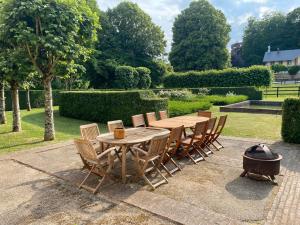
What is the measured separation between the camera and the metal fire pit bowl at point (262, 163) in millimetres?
4859

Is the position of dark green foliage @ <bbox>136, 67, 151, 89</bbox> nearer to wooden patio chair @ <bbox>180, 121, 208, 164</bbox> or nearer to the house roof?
wooden patio chair @ <bbox>180, 121, 208, 164</bbox>

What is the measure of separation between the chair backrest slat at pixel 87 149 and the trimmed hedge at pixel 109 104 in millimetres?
6956

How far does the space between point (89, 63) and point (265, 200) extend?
3300 centimetres

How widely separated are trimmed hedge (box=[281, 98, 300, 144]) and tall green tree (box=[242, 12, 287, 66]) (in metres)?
65.2

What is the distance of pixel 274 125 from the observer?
36.9 ft

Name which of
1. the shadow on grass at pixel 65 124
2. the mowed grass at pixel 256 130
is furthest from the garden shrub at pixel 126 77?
the mowed grass at pixel 256 130

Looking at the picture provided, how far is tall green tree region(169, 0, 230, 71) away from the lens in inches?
1720

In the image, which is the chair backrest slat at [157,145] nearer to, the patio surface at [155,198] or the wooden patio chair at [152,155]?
the wooden patio chair at [152,155]

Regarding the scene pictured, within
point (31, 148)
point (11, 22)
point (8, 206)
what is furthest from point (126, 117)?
point (8, 206)

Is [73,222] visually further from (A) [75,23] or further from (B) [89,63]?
(B) [89,63]

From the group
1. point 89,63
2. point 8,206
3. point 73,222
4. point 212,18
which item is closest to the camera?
point 73,222

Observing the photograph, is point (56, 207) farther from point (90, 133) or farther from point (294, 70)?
point (294, 70)

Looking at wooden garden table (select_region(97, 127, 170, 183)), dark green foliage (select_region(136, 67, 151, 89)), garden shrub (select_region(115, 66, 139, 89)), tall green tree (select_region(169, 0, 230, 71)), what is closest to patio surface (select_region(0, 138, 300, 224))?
wooden garden table (select_region(97, 127, 170, 183))

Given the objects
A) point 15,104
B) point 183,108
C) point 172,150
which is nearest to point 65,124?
point 15,104
